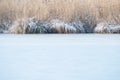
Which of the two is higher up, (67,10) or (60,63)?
(67,10)

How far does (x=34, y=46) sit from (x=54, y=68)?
2.50 meters

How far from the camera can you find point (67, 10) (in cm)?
1034

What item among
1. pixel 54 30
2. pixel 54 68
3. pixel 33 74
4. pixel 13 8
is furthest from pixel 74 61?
pixel 13 8

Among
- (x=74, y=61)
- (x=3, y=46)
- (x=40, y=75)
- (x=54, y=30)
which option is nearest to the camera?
(x=40, y=75)

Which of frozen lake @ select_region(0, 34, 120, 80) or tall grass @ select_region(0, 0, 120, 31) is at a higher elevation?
tall grass @ select_region(0, 0, 120, 31)

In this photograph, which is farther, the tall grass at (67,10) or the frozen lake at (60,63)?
the tall grass at (67,10)

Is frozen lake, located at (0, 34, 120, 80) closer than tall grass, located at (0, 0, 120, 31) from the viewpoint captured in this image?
Result: Yes

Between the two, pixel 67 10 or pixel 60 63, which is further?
pixel 67 10

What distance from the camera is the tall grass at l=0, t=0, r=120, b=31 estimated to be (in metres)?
10.3

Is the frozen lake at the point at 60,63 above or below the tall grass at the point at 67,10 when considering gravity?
below

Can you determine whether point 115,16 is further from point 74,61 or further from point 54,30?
point 74,61

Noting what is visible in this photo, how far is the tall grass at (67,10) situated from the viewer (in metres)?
10.3

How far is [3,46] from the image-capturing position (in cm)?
661

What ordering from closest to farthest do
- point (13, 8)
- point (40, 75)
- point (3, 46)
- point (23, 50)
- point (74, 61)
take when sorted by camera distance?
1. point (40, 75)
2. point (74, 61)
3. point (23, 50)
4. point (3, 46)
5. point (13, 8)
